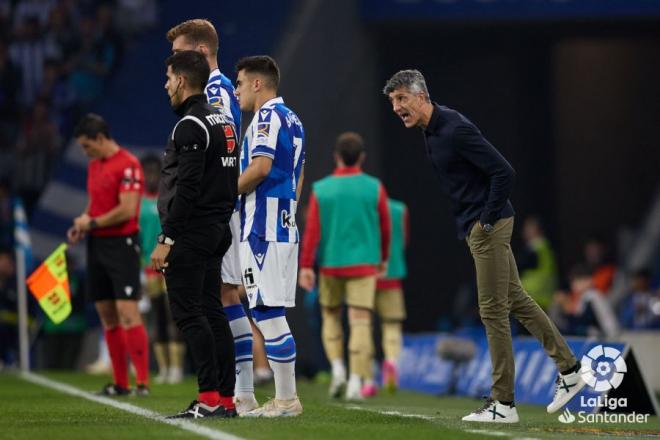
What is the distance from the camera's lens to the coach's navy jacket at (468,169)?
8.48 m

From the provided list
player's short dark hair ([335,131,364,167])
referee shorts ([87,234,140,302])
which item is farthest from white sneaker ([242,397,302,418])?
player's short dark hair ([335,131,364,167])

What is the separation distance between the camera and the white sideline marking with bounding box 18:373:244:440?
730 cm

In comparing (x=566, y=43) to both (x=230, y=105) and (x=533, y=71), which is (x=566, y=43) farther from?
(x=230, y=105)

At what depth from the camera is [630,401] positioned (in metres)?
9.75

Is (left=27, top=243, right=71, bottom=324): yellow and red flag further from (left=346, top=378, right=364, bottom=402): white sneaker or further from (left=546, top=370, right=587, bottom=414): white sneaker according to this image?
(left=546, top=370, right=587, bottom=414): white sneaker

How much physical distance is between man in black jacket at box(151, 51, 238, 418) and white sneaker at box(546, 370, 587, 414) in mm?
1942

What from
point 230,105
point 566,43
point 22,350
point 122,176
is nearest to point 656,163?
point 566,43

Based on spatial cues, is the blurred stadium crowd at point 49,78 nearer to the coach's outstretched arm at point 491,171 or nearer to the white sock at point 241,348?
the white sock at point 241,348

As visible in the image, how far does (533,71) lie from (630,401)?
44.6 ft

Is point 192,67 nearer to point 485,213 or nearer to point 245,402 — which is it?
point 485,213

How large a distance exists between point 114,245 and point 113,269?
20 centimetres

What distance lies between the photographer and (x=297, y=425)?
7910 millimetres

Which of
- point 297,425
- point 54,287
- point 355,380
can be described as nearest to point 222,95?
point 297,425

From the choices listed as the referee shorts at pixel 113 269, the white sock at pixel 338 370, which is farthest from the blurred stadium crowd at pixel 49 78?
the referee shorts at pixel 113 269
